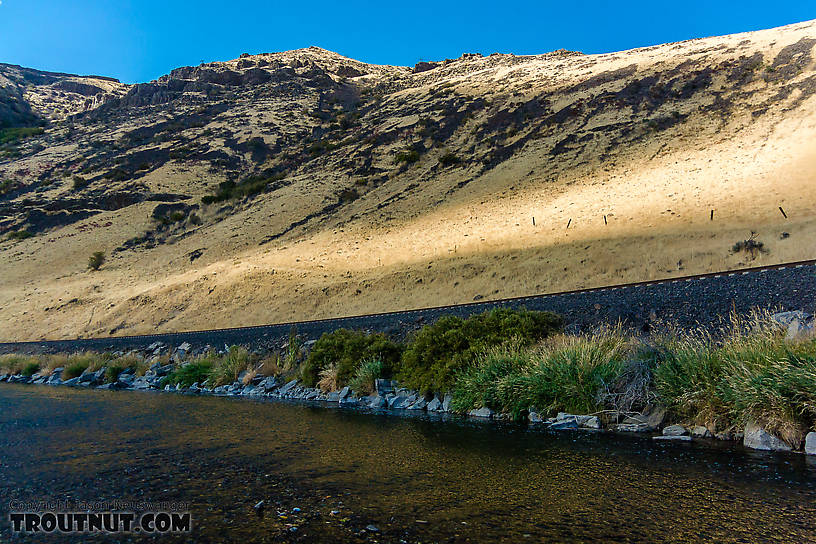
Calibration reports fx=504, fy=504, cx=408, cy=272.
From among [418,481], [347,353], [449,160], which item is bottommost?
[418,481]

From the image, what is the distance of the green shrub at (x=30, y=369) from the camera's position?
26766 mm

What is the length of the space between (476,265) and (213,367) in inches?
748

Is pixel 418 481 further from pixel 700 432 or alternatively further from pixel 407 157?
pixel 407 157

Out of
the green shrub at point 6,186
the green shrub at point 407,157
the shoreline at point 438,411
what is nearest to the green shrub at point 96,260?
the green shrub at point 6,186

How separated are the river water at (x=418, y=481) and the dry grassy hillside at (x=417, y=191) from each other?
19696 mm

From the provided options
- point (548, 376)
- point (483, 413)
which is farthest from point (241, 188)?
point (548, 376)

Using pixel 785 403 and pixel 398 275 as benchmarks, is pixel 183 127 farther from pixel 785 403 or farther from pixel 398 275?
pixel 785 403

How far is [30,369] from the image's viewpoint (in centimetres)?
2695

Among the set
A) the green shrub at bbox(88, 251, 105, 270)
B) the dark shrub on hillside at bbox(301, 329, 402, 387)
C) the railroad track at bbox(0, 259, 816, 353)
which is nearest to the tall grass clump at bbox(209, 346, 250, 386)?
the dark shrub on hillside at bbox(301, 329, 402, 387)

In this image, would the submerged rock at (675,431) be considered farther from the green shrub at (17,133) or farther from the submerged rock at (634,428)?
the green shrub at (17,133)

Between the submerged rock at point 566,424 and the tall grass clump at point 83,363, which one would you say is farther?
the tall grass clump at point 83,363

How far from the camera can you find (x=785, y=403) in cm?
822

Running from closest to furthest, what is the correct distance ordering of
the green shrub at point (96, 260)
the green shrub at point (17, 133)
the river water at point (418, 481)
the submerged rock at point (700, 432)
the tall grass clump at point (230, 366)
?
the river water at point (418, 481)
the submerged rock at point (700, 432)
the tall grass clump at point (230, 366)
the green shrub at point (96, 260)
the green shrub at point (17, 133)

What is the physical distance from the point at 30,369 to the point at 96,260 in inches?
1158
